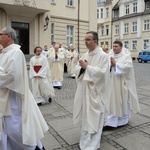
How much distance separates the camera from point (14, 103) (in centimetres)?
301

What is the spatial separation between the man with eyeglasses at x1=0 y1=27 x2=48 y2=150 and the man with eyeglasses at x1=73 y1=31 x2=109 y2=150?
898 millimetres

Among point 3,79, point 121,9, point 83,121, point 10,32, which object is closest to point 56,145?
point 83,121

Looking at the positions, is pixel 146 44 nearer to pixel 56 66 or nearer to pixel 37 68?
pixel 56 66

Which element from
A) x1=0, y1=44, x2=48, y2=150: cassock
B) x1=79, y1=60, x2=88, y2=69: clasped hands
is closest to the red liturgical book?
x1=79, y1=60, x2=88, y2=69: clasped hands

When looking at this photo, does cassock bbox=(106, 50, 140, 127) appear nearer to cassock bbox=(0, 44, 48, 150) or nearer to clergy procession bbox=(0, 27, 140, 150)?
clergy procession bbox=(0, 27, 140, 150)

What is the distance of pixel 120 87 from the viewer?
15.6 feet

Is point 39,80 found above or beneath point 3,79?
beneath

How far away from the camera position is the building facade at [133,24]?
39.8 meters

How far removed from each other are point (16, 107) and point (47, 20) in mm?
15510

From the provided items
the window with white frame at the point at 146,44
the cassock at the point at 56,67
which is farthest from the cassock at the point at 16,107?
the window with white frame at the point at 146,44

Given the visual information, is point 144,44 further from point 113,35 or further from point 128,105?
point 128,105

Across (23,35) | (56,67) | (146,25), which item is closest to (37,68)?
(56,67)

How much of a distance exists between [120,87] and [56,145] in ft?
6.03

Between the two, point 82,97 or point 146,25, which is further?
point 146,25
